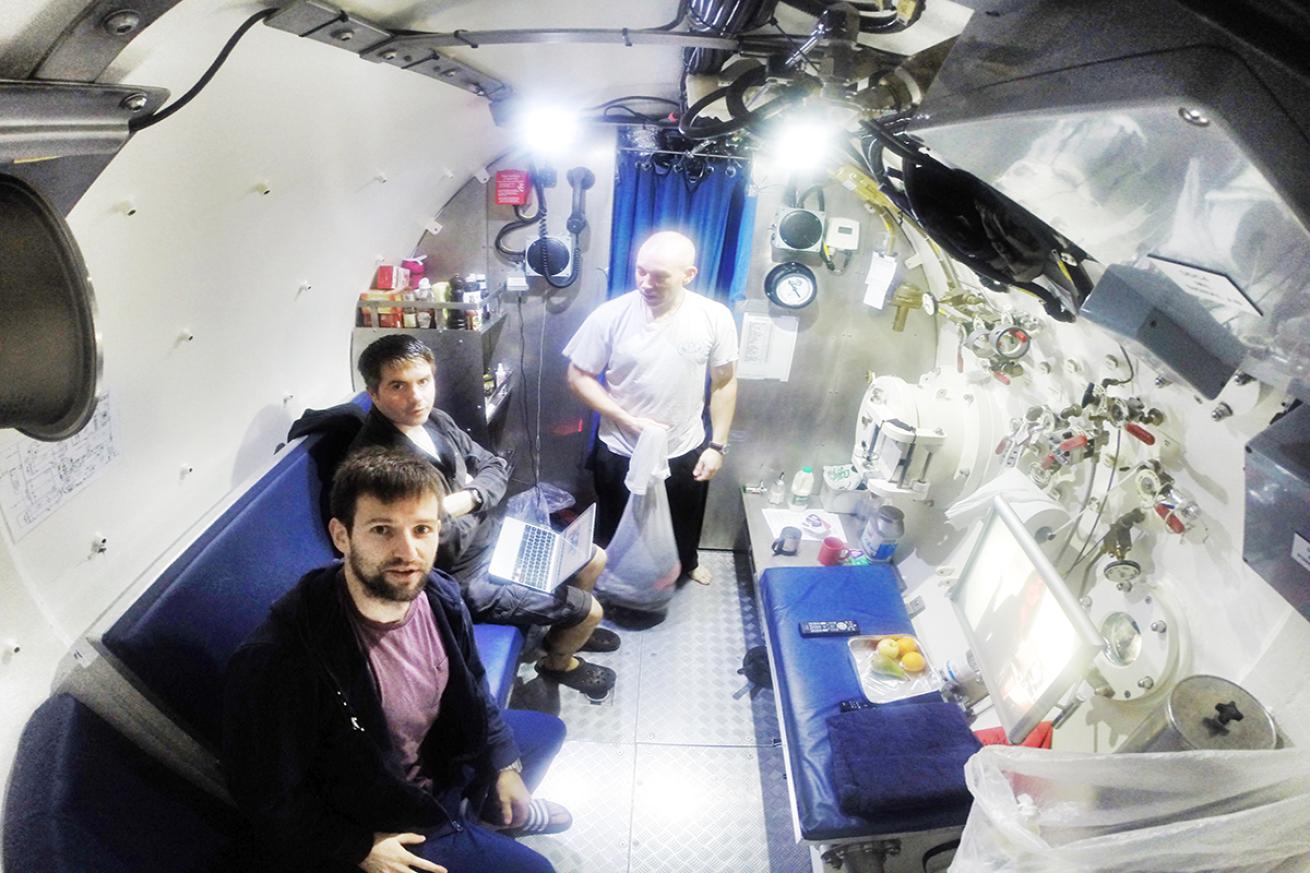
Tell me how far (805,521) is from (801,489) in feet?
0.76

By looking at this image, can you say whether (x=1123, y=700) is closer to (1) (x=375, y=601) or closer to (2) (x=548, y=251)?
(1) (x=375, y=601)

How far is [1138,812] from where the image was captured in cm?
128

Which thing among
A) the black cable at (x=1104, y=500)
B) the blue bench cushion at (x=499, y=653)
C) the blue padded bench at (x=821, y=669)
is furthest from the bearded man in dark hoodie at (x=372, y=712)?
the black cable at (x=1104, y=500)

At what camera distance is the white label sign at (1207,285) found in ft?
2.74

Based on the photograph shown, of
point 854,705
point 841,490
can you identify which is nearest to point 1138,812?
point 854,705

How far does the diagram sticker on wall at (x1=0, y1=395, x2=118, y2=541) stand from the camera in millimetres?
1319

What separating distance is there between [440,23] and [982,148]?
4.85 ft

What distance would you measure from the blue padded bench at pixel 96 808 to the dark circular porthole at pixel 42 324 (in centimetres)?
84

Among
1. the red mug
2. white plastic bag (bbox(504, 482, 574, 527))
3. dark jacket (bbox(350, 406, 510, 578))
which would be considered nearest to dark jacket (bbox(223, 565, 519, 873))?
dark jacket (bbox(350, 406, 510, 578))

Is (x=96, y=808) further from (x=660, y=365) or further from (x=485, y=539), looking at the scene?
(x=660, y=365)

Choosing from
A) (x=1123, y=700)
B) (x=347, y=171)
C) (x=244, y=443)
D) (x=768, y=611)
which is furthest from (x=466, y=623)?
(x=1123, y=700)

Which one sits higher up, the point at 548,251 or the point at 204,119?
the point at 204,119

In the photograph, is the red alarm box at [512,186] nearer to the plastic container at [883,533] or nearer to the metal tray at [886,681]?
the plastic container at [883,533]

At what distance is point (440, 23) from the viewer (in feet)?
5.41
